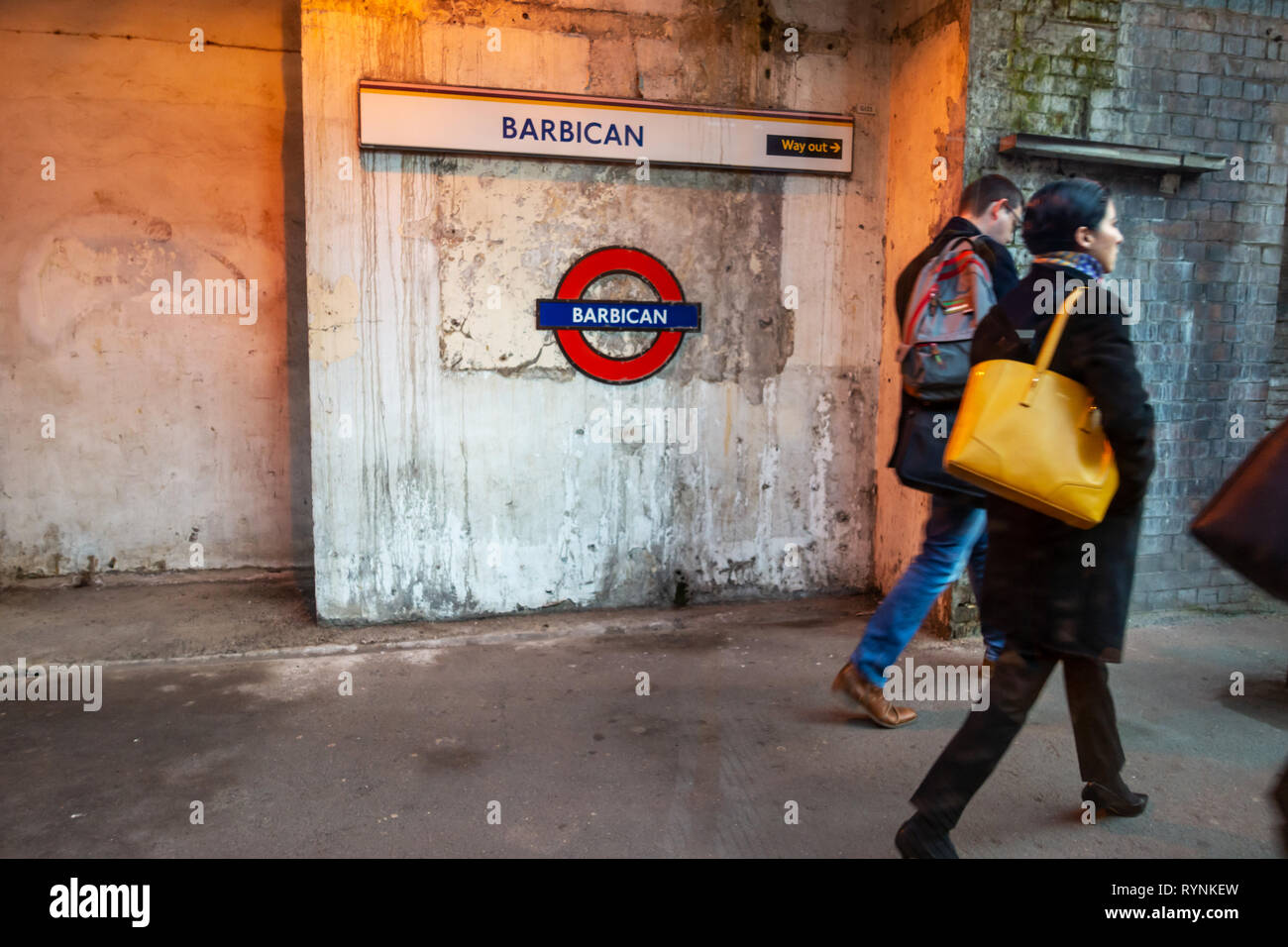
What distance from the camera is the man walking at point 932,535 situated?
3424 millimetres

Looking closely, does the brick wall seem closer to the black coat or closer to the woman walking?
the woman walking

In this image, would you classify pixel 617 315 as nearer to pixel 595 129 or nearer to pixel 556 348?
pixel 556 348

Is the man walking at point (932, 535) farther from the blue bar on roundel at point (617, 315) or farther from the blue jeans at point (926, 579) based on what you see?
the blue bar on roundel at point (617, 315)

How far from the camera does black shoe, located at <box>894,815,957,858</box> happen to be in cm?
246

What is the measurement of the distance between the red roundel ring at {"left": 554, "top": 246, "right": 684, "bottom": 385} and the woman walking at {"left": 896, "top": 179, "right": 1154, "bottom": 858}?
2.46 m

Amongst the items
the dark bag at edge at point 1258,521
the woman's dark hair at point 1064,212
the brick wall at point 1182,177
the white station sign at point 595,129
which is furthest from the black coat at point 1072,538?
the white station sign at point 595,129

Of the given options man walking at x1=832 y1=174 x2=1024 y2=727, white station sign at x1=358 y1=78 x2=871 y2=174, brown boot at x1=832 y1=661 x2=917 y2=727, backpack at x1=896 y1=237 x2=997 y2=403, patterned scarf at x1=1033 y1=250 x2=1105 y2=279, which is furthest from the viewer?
white station sign at x1=358 y1=78 x2=871 y2=174

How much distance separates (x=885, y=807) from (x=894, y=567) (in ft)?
7.57

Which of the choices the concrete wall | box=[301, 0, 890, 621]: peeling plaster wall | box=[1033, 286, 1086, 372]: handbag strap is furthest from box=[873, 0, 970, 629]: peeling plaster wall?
the concrete wall

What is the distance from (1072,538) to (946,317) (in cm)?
115

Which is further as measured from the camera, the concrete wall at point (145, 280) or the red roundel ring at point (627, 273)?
the concrete wall at point (145, 280)

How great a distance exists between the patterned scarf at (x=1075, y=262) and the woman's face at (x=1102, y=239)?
0.08 feet

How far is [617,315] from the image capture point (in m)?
4.89
